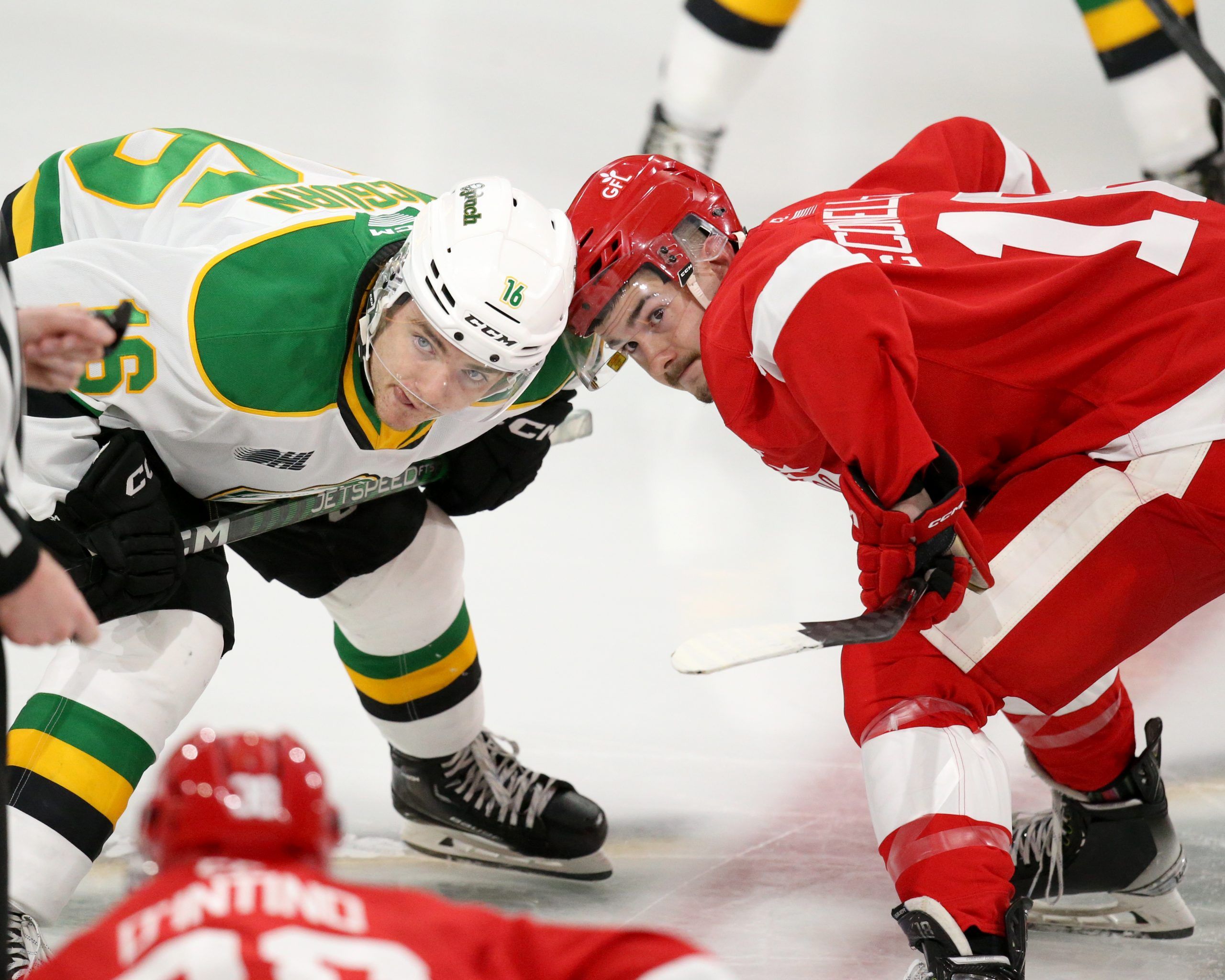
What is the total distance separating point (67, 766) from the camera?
1805 mm

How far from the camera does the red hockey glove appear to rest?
1851mm

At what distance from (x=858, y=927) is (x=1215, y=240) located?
3.92 feet

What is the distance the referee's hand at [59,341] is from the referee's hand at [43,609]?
1.09 feet

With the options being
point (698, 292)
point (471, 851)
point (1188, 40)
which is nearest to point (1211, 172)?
point (1188, 40)

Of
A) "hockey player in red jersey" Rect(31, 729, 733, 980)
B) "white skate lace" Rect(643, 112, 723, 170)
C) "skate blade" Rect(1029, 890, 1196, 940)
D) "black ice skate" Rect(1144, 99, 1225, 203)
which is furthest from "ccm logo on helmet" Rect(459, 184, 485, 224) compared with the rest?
"black ice skate" Rect(1144, 99, 1225, 203)

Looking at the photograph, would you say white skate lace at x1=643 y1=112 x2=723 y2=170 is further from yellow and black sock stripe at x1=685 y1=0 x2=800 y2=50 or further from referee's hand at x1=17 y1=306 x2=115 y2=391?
referee's hand at x1=17 y1=306 x2=115 y2=391

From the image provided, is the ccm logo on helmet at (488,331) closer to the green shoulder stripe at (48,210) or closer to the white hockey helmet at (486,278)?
the white hockey helmet at (486,278)

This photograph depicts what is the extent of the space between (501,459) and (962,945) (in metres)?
1.15

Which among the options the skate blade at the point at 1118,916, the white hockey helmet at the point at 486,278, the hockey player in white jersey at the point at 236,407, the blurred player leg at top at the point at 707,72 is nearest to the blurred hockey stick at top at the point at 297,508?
the hockey player in white jersey at the point at 236,407

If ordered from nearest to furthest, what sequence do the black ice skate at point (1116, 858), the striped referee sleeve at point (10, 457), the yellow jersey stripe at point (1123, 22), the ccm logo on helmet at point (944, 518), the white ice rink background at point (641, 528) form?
the striped referee sleeve at point (10, 457), the ccm logo on helmet at point (944, 518), the black ice skate at point (1116, 858), the white ice rink background at point (641, 528), the yellow jersey stripe at point (1123, 22)

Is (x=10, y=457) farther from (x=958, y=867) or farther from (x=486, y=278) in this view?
(x=958, y=867)

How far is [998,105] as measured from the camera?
4379 millimetres

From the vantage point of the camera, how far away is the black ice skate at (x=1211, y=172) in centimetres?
389

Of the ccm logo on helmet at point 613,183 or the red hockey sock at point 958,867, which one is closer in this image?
the red hockey sock at point 958,867
